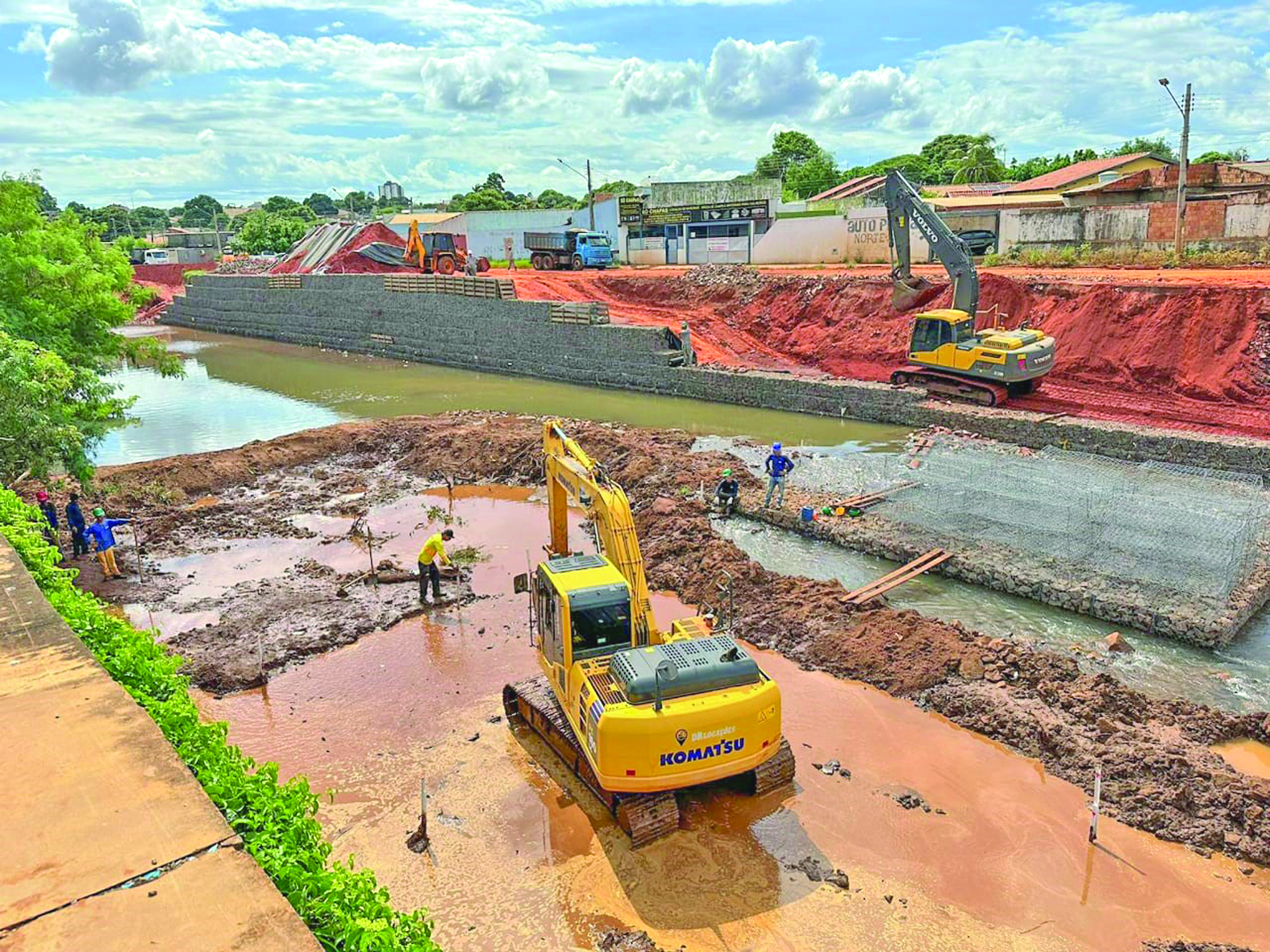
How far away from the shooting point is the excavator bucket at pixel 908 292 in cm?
2630

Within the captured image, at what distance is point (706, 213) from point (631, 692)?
43.1 meters

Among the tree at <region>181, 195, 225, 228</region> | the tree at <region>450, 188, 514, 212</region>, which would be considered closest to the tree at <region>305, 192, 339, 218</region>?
the tree at <region>181, 195, 225, 228</region>

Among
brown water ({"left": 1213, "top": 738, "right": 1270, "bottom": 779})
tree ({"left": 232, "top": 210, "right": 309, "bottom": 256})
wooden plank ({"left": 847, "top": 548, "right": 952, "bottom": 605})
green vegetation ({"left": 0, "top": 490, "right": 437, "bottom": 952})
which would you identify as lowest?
brown water ({"left": 1213, "top": 738, "right": 1270, "bottom": 779})

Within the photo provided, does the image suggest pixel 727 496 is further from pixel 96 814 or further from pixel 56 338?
pixel 96 814

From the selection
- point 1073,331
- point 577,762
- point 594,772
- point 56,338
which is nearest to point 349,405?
point 56,338

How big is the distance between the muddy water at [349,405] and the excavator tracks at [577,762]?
1375 centimetres

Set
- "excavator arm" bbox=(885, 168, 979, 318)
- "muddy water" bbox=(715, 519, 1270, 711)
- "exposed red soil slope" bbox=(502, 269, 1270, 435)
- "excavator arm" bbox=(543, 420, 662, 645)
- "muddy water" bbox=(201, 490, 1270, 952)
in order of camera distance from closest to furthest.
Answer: "muddy water" bbox=(201, 490, 1270, 952), "excavator arm" bbox=(543, 420, 662, 645), "muddy water" bbox=(715, 519, 1270, 711), "exposed red soil slope" bbox=(502, 269, 1270, 435), "excavator arm" bbox=(885, 168, 979, 318)

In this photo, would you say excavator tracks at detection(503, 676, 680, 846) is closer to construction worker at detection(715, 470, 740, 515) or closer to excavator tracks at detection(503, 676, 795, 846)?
excavator tracks at detection(503, 676, 795, 846)

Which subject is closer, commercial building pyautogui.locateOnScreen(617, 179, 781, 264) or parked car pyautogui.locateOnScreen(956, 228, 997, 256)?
parked car pyautogui.locateOnScreen(956, 228, 997, 256)

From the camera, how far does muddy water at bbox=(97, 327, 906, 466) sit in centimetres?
2377

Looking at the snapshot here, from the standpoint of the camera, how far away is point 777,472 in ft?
52.1

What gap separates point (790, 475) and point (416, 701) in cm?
1033

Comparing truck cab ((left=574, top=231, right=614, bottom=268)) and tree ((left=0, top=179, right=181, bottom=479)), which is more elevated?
truck cab ((left=574, top=231, right=614, bottom=268))

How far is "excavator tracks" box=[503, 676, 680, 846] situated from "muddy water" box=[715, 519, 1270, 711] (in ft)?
18.7
